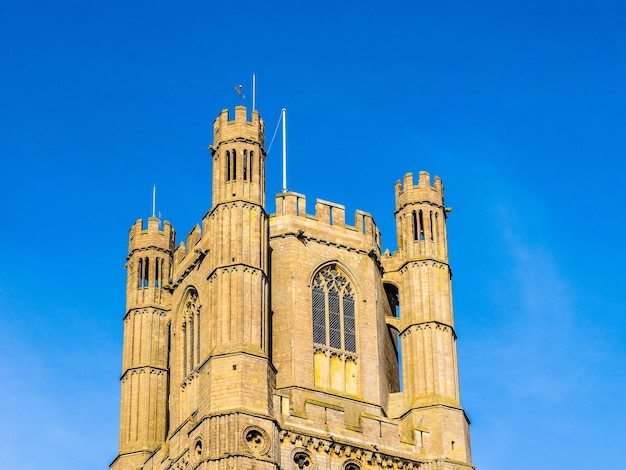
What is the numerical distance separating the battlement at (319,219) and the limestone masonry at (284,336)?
2.3 inches

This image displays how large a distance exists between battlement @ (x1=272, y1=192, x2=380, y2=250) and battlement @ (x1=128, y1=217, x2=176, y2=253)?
525 centimetres

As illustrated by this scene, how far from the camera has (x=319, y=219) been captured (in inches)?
2539

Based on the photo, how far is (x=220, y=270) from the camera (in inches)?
2356

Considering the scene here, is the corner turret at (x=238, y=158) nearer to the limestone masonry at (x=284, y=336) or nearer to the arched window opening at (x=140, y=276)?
the limestone masonry at (x=284, y=336)

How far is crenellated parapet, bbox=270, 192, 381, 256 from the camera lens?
6362 centimetres

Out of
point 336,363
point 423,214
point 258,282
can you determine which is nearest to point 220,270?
point 258,282

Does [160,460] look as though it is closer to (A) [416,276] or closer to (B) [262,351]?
(B) [262,351]

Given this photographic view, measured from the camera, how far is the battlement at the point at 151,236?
6712 cm

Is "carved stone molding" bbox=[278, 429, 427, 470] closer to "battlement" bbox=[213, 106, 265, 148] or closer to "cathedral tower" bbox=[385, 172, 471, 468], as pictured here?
"cathedral tower" bbox=[385, 172, 471, 468]

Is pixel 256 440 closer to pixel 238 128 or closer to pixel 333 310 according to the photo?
pixel 333 310

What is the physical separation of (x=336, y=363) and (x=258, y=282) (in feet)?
14.0

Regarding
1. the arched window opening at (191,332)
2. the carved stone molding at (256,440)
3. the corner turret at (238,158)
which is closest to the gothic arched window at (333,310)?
the corner turret at (238,158)

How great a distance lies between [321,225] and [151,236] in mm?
6786

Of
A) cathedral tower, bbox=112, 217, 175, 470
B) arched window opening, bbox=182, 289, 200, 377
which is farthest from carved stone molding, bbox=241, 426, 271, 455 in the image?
cathedral tower, bbox=112, 217, 175, 470
